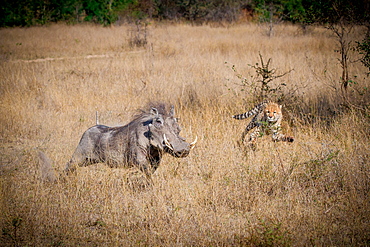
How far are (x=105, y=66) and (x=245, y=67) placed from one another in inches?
172

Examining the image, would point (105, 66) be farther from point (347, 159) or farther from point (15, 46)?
point (347, 159)

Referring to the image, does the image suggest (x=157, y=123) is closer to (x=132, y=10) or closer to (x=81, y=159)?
(x=81, y=159)

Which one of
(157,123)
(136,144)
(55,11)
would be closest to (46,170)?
(136,144)

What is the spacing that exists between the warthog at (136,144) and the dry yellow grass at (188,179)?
22cm

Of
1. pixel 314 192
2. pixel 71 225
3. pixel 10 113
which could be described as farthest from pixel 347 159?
pixel 10 113

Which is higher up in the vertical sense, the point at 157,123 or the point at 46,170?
the point at 157,123

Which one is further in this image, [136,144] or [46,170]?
[46,170]

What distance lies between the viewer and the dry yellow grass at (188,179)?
3.10 meters

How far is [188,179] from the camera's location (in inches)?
166

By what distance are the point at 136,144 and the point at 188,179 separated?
805 mm

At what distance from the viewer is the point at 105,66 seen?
1056 cm

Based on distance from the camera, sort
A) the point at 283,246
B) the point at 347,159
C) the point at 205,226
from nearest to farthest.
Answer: the point at 283,246 < the point at 205,226 < the point at 347,159

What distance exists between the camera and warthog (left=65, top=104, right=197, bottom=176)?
378cm

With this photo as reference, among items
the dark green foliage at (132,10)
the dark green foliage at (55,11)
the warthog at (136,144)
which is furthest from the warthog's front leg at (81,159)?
the dark green foliage at (55,11)
